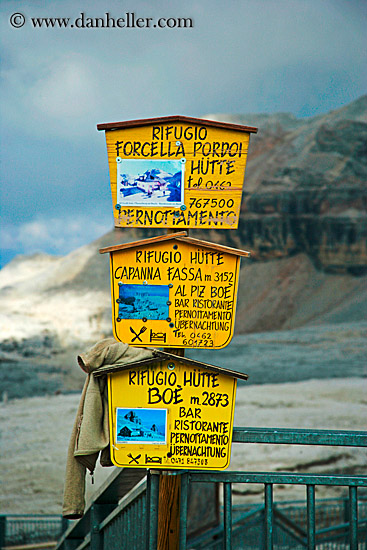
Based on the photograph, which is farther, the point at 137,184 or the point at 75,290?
the point at 75,290

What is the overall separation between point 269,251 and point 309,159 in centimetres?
743

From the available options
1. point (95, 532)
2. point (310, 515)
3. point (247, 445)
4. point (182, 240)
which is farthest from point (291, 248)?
point (310, 515)

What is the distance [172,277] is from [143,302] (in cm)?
18

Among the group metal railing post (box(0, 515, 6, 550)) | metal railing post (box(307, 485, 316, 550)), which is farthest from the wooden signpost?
metal railing post (box(0, 515, 6, 550))

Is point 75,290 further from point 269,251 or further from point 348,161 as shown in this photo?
point 348,161

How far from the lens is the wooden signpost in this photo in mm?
2879

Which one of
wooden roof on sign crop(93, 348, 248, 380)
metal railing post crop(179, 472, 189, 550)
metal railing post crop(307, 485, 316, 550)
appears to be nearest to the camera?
metal railing post crop(307, 485, 316, 550)

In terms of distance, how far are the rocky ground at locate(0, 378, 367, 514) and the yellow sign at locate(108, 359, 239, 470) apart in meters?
9.27

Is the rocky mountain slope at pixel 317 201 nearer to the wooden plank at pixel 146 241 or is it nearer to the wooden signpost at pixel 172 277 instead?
the wooden signpost at pixel 172 277

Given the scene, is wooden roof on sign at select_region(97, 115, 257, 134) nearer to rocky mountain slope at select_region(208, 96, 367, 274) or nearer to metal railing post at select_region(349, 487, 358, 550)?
metal railing post at select_region(349, 487, 358, 550)

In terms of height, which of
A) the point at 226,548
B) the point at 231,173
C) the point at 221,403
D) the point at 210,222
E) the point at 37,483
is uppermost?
the point at 231,173

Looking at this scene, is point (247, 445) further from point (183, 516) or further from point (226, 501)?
point (226, 501)

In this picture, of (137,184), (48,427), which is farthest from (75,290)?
(137,184)

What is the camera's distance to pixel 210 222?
3.02 meters
